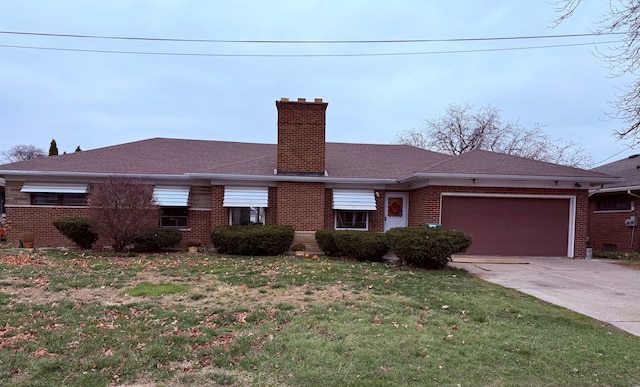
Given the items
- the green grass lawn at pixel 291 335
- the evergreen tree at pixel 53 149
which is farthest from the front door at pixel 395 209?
the evergreen tree at pixel 53 149

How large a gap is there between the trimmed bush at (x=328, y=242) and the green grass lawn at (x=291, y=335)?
173 inches

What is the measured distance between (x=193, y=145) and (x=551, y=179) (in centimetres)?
1469

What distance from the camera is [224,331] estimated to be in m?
4.95

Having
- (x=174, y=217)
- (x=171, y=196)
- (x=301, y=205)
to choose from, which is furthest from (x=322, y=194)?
(x=174, y=217)

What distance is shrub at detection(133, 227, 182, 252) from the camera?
40.7ft

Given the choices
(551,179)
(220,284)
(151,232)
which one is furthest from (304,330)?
(551,179)

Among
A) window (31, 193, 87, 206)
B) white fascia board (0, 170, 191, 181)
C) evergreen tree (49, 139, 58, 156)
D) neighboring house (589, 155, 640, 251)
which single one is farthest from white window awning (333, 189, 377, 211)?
evergreen tree (49, 139, 58, 156)

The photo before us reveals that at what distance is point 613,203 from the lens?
55.6ft

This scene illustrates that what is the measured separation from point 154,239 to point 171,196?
206 centimetres

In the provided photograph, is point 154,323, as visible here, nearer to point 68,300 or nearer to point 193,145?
point 68,300

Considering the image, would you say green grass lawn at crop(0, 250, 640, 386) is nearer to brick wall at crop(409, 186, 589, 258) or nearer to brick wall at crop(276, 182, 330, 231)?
brick wall at crop(409, 186, 589, 258)

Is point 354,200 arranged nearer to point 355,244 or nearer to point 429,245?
point 355,244

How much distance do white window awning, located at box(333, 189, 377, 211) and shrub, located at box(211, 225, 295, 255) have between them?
2262mm

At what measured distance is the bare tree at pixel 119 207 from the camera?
11523mm
